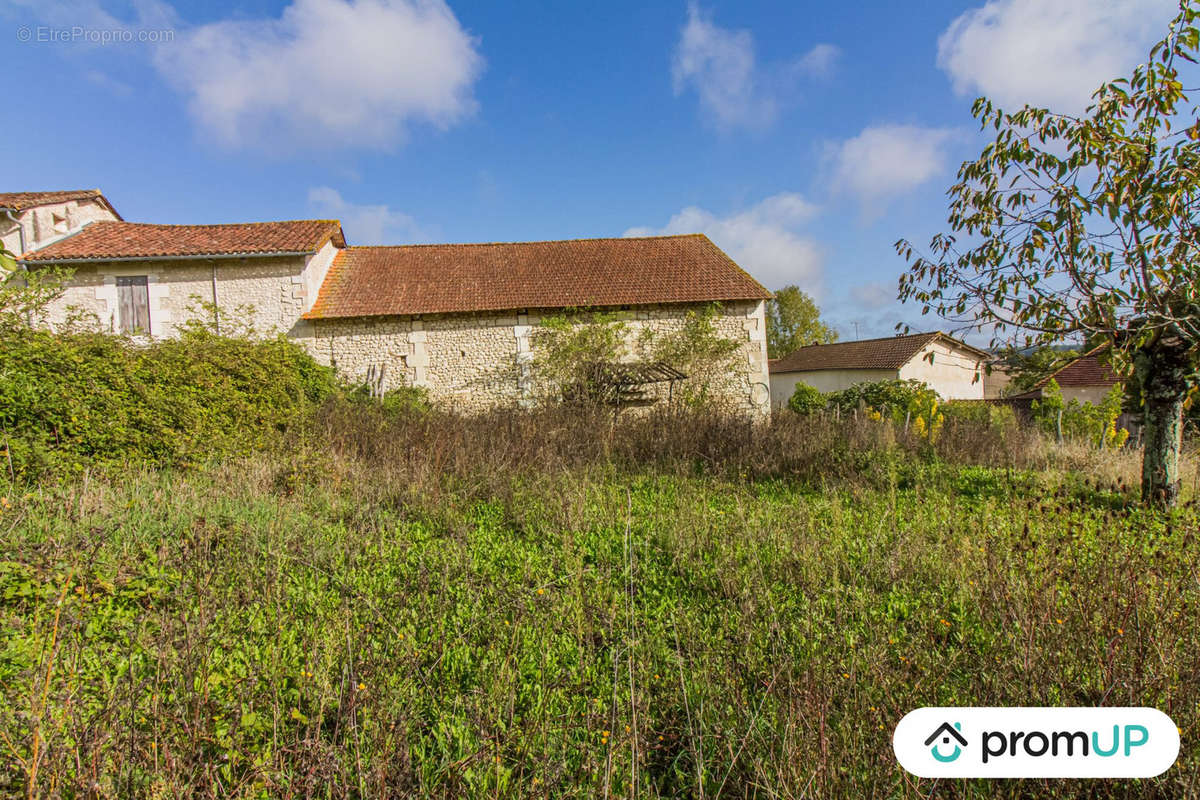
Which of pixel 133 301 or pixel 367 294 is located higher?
pixel 367 294

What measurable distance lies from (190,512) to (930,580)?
5624 mm

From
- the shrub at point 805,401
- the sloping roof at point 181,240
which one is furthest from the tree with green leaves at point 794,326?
the sloping roof at point 181,240

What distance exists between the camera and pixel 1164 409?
16.6ft

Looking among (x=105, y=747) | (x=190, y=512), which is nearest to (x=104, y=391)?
(x=190, y=512)

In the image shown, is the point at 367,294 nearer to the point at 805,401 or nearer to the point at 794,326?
the point at 805,401

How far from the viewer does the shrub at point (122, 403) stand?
5.58 metres

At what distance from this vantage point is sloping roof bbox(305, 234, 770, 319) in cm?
1391

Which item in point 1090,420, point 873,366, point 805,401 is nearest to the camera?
point 1090,420

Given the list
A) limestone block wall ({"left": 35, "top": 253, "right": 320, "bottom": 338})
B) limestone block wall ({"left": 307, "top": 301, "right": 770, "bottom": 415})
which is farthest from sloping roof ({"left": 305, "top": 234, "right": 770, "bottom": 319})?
limestone block wall ({"left": 35, "top": 253, "right": 320, "bottom": 338})

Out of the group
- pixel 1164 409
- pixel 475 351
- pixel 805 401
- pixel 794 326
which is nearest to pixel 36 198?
pixel 475 351

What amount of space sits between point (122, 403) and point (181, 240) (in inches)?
371

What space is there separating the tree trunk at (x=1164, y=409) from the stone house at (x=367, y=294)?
7571 mm

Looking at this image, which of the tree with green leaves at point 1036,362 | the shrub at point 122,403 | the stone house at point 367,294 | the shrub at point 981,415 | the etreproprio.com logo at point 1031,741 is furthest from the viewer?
the stone house at point 367,294

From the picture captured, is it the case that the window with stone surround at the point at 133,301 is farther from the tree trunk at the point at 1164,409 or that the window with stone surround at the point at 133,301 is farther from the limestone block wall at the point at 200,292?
the tree trunk at the point at 1164,409
